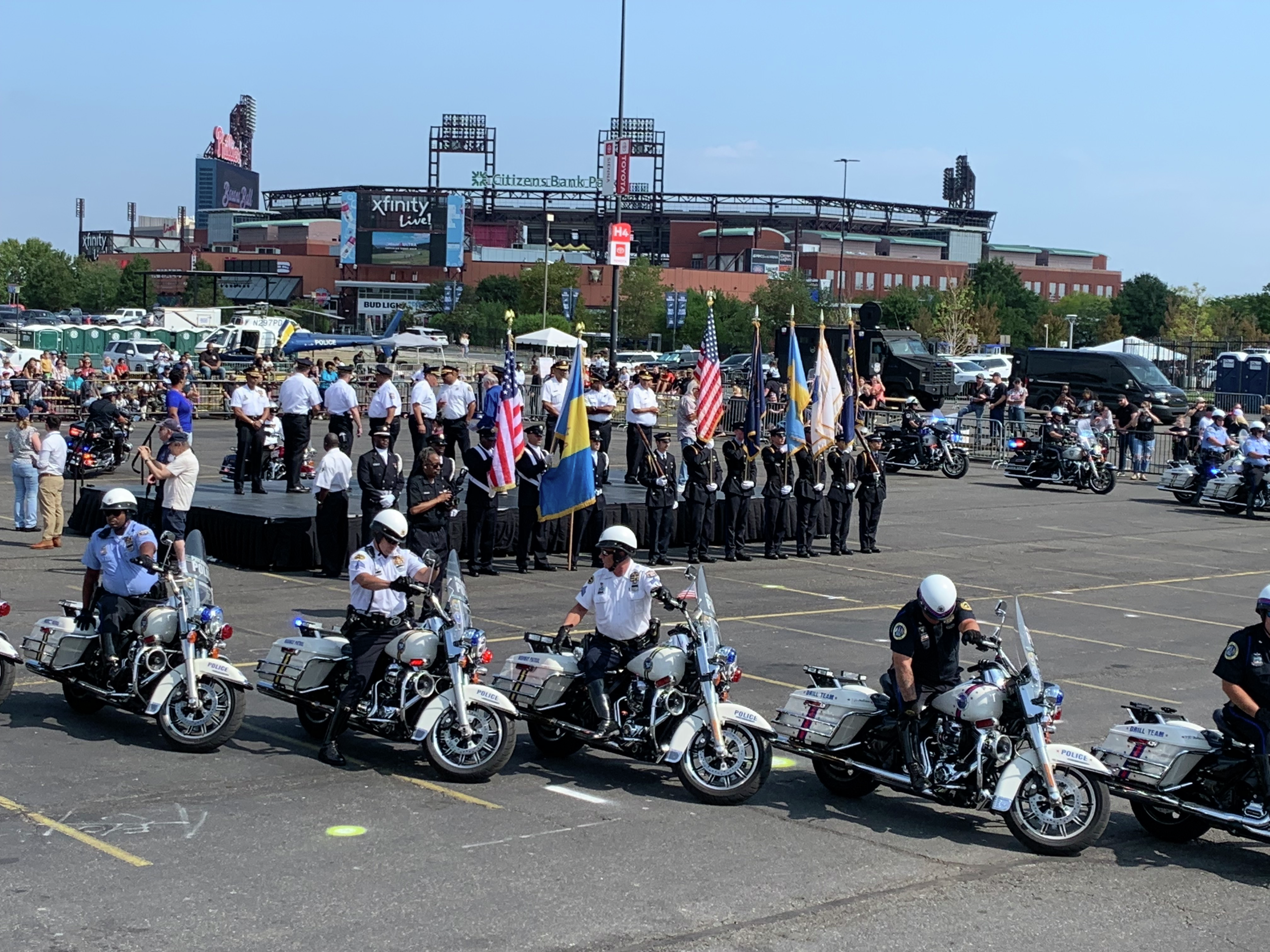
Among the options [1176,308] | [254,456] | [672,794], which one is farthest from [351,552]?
[1176,308]

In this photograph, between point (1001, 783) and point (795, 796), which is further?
point (795, 796)

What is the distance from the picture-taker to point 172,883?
7.50 metres

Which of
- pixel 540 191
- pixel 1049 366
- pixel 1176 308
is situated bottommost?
→ pixel 1049 366

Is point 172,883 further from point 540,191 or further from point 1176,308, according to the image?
point 540,191

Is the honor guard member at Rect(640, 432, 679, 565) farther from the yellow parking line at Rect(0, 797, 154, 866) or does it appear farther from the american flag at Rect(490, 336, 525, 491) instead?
the yellow parking line at Rect(0, 797, 154, 866)

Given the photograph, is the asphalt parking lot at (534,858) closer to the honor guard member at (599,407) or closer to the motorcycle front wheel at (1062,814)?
the motorcycle front wheel at (1062,814)

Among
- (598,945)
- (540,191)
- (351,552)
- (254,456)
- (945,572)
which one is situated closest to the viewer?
(598,945)

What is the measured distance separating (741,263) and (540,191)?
24.9 m

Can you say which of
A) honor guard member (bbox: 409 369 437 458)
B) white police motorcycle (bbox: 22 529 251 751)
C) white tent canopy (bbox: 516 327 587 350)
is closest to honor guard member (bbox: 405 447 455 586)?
white police motorcycle (bbox: 22 529 251 751)

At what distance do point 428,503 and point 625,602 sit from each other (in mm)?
6542

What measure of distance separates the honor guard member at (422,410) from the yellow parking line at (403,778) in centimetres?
1288

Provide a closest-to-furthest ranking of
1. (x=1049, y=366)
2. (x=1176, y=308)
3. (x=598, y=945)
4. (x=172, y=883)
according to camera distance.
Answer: (x=598, y=945)
(x=172, y=883)
(x=1049, y=366)
(x=1176, y=308)

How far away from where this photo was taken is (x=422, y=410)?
24297 millimetres

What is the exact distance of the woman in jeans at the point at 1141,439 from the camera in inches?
1391
